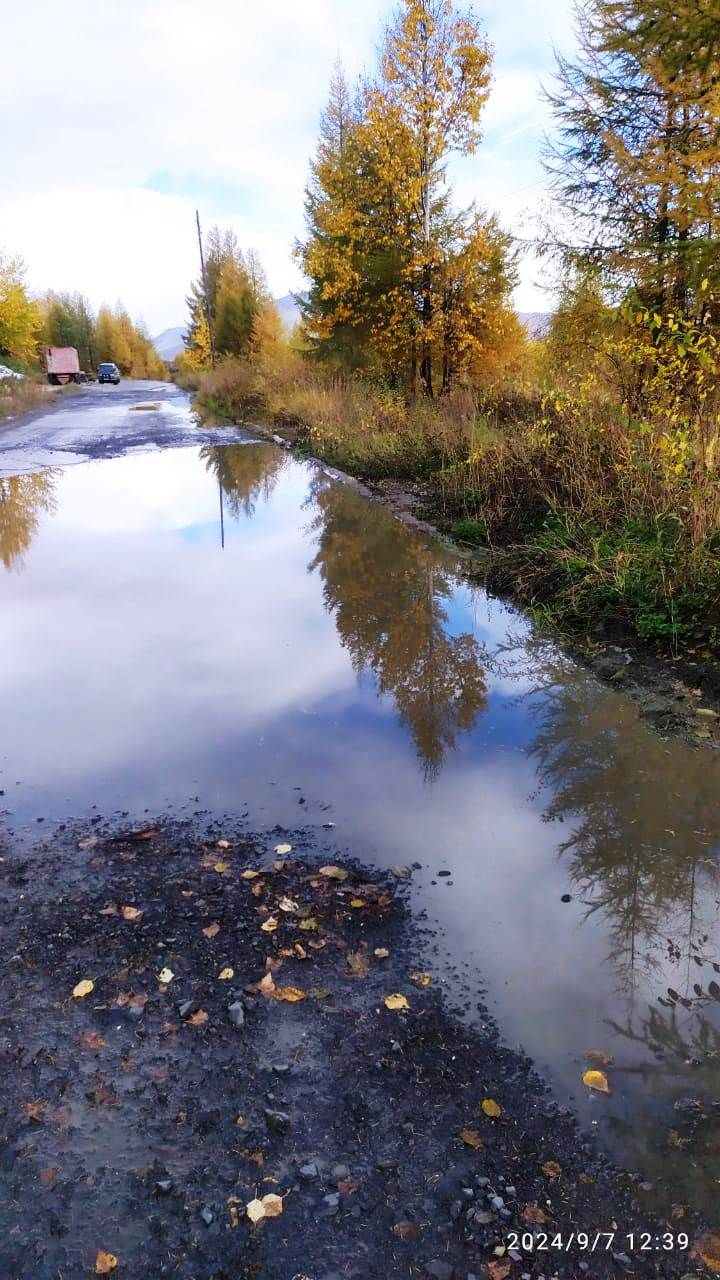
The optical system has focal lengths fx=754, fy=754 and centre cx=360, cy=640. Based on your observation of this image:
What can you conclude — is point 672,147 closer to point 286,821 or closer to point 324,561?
point 324,561

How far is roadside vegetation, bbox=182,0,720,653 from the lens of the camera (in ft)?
21.1

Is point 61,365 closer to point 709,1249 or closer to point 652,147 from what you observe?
point 652,147

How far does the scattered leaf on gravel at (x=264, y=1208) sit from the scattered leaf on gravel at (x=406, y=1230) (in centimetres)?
31

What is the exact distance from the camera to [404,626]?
6.65m

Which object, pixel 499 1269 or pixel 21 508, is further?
pixel 21 508

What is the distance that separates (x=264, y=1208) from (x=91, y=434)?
75.0 feet

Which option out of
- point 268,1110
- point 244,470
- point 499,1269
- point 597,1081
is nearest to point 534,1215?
point 499,1269

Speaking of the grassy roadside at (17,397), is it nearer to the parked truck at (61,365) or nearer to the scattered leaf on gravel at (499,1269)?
the parked truck at (61,365)

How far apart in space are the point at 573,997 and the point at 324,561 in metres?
6.53

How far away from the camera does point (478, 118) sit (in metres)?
14.9

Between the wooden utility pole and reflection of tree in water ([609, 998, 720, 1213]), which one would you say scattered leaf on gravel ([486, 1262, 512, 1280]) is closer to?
reflection of tree in water ([609, 998, 720, 1213])

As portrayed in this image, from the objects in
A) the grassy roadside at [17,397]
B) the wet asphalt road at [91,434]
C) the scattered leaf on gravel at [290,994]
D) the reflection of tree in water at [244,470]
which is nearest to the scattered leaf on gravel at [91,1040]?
the scattered leaf on gravel at [290,994]

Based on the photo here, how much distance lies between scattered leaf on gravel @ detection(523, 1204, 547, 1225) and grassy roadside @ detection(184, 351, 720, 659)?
14.0ft

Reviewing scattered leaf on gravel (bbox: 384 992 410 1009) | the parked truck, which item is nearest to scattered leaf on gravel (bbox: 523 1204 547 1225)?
scattered leaf on gravel (bbox: 384 992 410 1009)
